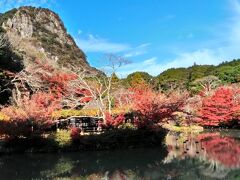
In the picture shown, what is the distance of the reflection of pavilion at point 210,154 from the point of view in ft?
57.0

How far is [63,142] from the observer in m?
23.4

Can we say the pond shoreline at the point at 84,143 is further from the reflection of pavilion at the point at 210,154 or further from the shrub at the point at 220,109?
the shrub at the point at 220,109

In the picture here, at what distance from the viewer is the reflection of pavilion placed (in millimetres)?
17375

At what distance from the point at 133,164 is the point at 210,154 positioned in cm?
541

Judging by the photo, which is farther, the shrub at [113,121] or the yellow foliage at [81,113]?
the yellow foliage at [81,113]

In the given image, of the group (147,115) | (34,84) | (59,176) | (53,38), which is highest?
(53,38)

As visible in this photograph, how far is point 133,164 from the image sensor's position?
18.6m

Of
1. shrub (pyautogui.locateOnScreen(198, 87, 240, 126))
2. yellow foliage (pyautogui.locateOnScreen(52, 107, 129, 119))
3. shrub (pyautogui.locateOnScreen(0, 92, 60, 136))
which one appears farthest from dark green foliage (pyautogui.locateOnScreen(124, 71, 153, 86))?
shrub (pyautogui.locateOnScreen(0, 92, 60, 136))

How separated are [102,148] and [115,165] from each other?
5573 mm

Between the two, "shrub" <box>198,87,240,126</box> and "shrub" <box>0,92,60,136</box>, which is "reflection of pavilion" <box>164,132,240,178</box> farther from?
"shrub" <box>198,87,240,126</box>

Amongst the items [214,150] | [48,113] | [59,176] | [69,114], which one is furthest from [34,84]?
[59,176]

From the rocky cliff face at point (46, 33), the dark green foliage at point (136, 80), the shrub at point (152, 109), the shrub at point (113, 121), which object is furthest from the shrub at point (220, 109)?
the rocky cliff face at point (46, 33)

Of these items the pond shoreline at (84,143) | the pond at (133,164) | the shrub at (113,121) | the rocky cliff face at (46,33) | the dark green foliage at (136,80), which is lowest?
the pond at (133,164)

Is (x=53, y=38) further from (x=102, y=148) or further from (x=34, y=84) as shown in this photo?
(x=102, y=148)
